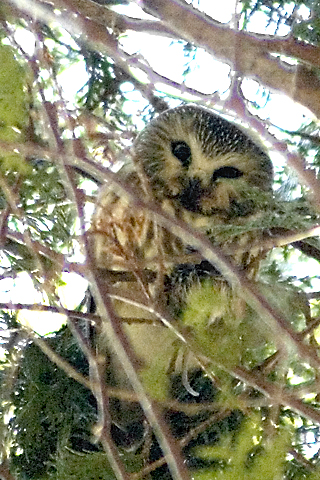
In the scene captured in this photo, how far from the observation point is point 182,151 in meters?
1.54

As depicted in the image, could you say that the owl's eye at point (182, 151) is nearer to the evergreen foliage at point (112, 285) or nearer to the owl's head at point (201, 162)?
the owl's head at point (201, 162)

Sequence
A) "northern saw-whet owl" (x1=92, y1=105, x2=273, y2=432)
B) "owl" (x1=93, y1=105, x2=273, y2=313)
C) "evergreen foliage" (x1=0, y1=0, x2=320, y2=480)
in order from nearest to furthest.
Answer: "evergreen foliage" (x1=0, y1=0, x2=320, y2=480) → "northern saw-whet owl" (x1=92, y1=105, x2=273, y2=432) → "owl" (x1=93, y1=105, x2=273, y2=313)

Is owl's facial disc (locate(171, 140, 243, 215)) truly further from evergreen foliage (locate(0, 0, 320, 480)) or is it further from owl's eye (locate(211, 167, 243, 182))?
evergreen foliage (locate(0, 0, 320, 480))

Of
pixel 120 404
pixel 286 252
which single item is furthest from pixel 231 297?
pixel 120 404

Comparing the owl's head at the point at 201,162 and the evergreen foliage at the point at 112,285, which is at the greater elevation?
the owl's head at the point at 201,162

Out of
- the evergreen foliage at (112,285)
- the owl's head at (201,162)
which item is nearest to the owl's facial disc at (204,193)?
the owl's head at (201,162)

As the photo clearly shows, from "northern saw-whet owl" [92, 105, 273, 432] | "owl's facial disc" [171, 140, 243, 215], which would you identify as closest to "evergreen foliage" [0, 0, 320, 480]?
"northern saw-whet owl" [92, 105, 273, 432]

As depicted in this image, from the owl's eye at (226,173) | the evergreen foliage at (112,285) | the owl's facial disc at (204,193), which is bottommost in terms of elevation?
the evergreen foliage at (112,285)

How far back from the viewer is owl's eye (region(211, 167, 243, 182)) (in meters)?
1.50

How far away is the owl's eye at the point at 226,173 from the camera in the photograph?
1.50 meters

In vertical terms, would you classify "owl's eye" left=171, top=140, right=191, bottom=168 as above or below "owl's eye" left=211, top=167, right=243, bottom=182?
above

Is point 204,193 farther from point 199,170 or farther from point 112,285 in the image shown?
point 112,285

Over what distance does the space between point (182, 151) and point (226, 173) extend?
102 millimetres

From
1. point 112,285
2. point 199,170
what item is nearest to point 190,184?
point 199,170
